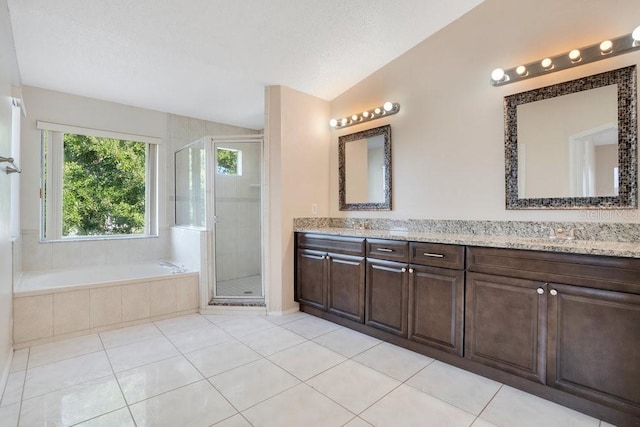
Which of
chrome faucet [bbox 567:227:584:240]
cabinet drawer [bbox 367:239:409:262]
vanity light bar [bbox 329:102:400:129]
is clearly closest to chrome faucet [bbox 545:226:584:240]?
chrome faucet [bbox 567:227:584:240]

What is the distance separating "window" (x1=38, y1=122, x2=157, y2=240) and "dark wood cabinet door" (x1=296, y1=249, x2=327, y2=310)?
7.18 ft

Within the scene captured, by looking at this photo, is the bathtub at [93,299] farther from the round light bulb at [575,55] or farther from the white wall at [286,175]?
the round light bulb at [575,55]

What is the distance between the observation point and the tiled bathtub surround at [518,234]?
160 centimetres

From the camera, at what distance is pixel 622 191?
180 cm

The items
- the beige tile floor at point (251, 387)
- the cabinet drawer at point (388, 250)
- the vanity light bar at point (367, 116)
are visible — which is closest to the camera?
the beige tile floor at point (251, 387)

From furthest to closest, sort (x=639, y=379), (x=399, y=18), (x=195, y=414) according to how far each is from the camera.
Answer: (x=399, y=18)
(x=195, y=414)
(x=639, y=379)

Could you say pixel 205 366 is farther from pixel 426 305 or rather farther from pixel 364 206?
pixel 364 206

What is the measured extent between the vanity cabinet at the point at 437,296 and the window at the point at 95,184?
3.39 m

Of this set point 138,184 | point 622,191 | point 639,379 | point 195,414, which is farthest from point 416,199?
point 138,184

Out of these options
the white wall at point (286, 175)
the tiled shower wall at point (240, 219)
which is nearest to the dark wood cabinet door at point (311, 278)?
the white wall at point (286, 175)

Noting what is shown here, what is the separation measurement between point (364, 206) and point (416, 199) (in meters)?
0.58

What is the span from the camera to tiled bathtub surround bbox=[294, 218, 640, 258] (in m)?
1.60

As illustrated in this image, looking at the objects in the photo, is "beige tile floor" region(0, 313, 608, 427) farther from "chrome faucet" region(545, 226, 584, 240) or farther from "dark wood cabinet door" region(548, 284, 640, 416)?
"chrome faucet" region(545, 226, 584, 240)

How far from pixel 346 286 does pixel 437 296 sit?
84 cm
